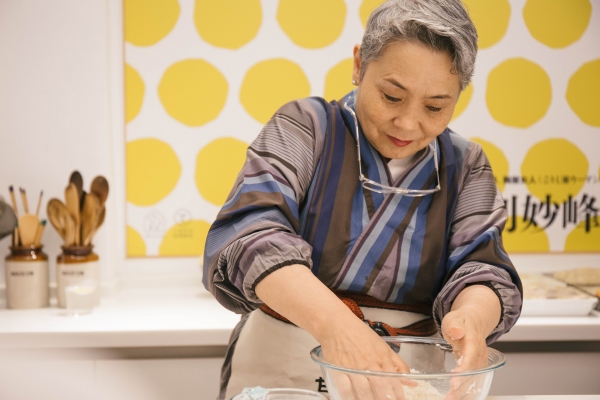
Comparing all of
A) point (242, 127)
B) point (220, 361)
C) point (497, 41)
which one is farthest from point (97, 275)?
point (497, 41)

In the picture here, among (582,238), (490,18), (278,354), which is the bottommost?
(582,238)

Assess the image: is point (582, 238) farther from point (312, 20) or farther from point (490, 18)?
point (312, 20)

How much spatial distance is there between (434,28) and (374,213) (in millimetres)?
339

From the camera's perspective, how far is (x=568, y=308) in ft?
6.02

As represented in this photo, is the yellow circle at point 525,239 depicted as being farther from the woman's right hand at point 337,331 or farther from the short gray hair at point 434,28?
the woman's right hand at point 337,331

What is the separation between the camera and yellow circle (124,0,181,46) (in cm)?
219

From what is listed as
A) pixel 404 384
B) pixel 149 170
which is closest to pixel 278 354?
pixel 404 384

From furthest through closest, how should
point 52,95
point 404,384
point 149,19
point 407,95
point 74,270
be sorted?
point 149,19 → point 52,95 → point 74,270 → point 407,95 → point 404,384

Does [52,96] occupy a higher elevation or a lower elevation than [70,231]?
higher

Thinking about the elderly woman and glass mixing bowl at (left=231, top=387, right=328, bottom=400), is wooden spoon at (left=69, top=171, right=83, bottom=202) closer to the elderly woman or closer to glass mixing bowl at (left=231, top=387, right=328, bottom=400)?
the elderly woman

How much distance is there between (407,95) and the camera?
3.20 ft

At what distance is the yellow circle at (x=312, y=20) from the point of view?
7.35 feet

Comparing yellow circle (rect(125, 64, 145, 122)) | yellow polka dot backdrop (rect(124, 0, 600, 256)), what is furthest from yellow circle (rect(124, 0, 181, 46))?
yellow circle (rect(125, 64, 145, 122))

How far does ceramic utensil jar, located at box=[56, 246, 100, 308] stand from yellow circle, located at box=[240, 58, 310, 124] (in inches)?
30.4
